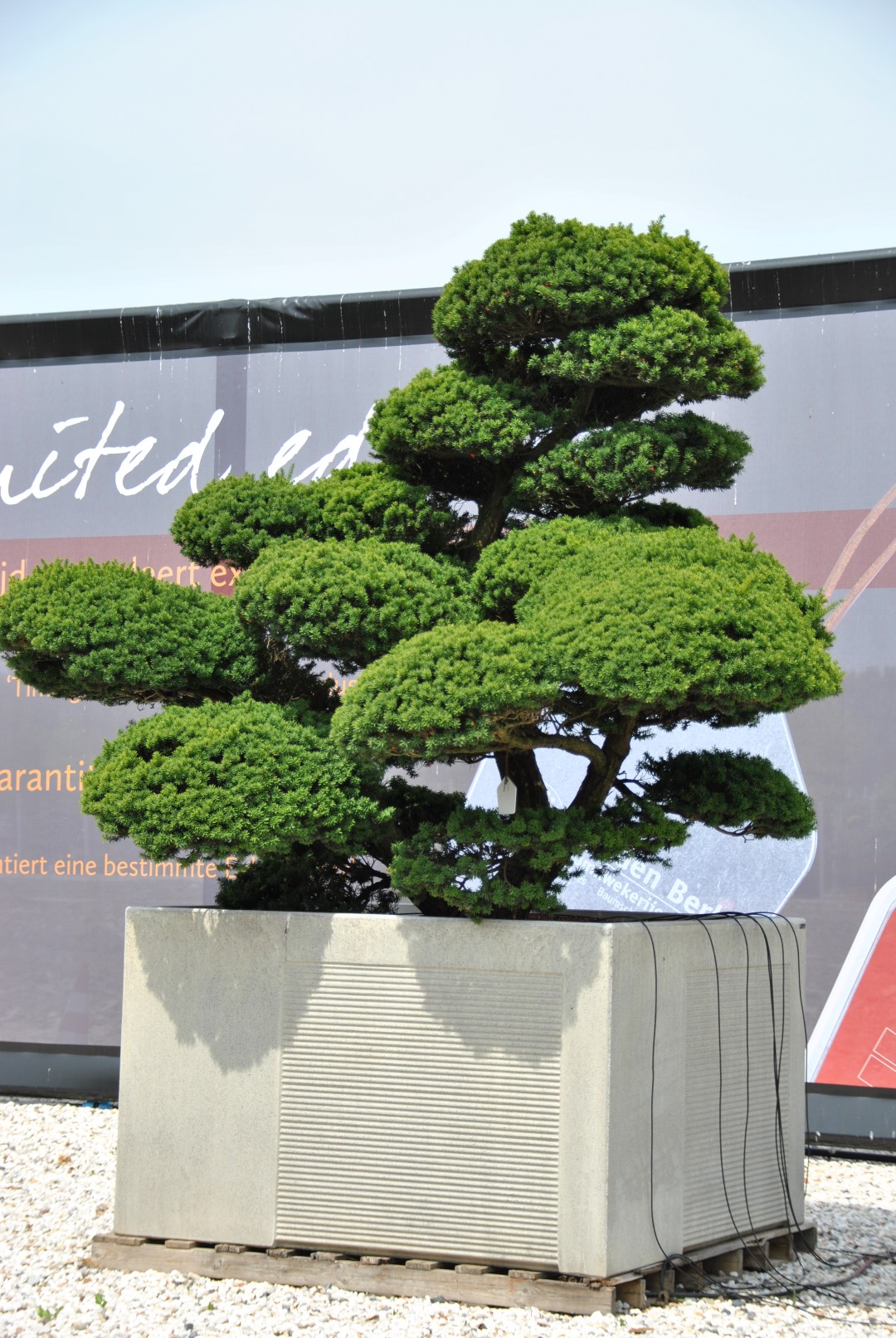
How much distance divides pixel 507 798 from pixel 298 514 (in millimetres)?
1306

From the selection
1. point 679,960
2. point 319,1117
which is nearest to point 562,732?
point 679,960

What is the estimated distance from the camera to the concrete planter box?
395 centimetres

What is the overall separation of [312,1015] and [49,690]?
1411 millimetres

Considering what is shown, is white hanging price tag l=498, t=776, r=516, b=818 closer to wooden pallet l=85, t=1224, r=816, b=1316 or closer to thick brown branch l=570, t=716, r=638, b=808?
thick brown branch l=570, t=716, r=638, b=808

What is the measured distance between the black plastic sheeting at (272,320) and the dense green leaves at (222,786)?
3.61m

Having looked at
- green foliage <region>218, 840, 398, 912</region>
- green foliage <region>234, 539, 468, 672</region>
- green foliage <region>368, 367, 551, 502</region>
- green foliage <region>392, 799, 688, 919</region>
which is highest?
green foliage <region>368, 367, 551, 502</region>

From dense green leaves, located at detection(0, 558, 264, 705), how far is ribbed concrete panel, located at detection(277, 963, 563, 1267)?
41.8 inches

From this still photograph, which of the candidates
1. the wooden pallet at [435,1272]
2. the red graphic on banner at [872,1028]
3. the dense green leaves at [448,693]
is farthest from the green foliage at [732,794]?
the red graphic on banner at [872,1028]

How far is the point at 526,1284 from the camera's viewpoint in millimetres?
3867

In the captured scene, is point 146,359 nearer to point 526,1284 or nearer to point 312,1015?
point 312,1015

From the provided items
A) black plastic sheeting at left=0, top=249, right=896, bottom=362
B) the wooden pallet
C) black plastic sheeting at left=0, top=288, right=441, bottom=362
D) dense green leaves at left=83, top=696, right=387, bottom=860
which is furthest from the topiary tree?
black plastic sheeting at left=0, top=288, right=441, bottom=362

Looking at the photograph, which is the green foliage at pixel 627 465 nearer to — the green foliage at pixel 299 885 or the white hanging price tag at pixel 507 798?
the white hanging price tag at pixel 507 798

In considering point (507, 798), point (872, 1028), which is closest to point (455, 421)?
point (507, 798)

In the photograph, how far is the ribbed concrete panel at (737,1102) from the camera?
4258 millimetres
